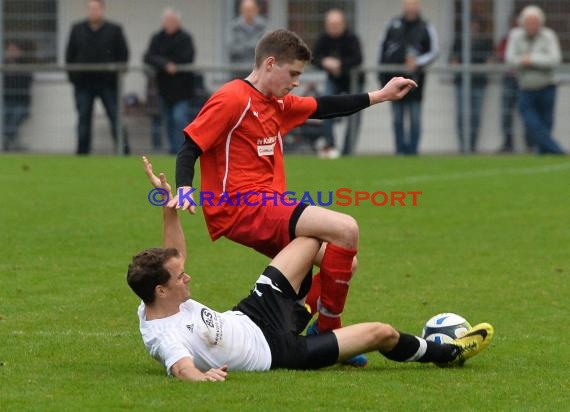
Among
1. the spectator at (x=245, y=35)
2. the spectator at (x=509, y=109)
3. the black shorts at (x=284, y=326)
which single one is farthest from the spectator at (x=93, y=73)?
the black shorts at (x=284, y=326)

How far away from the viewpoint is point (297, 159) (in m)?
21.5

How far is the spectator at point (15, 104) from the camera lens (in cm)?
2238

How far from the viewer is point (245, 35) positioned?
75.1 feet

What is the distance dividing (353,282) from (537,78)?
35.7 feet

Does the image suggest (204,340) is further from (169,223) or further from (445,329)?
(445,329)

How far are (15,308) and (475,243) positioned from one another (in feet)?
17.2

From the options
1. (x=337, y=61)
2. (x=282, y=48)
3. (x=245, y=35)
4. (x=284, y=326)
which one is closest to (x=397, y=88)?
(x=282, y=48)

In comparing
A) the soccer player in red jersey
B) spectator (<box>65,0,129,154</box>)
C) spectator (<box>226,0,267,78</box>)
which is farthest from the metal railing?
the soccer player in red jersey

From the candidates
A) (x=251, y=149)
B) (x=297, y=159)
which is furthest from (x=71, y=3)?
(x=251, y=149)

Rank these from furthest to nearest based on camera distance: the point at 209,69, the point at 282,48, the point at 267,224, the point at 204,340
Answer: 1. the point at 209,69
2. the point at 282,48
3. the point at 267,224
4. the point at 204,340

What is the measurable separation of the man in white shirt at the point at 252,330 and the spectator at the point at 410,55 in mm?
13382

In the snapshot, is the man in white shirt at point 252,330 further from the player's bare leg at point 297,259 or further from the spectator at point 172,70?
the spectator at point 172,70

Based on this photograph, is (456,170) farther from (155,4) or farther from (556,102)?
(155,4)

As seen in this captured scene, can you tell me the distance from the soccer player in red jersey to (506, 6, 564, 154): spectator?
13217 mm
